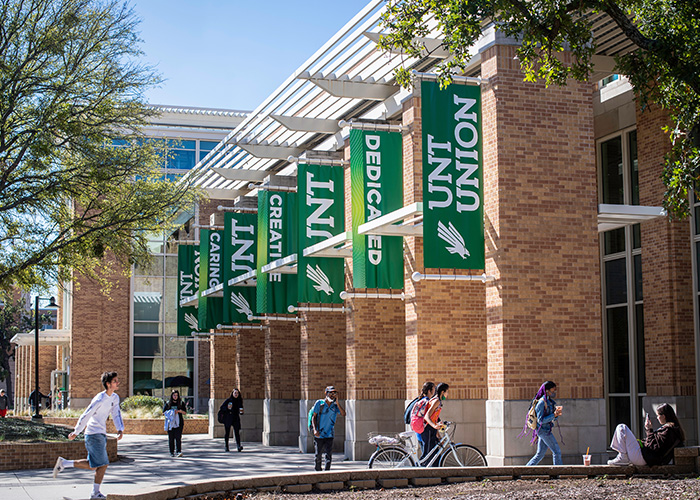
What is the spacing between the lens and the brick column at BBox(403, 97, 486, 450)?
17.5m

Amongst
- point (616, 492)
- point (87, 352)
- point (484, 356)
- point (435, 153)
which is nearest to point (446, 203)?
point (435, 153)

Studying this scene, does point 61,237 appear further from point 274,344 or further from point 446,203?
point 446,203

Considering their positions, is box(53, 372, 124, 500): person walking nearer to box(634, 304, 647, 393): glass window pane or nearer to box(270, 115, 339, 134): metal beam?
box(634, 304, 647, 393): glass window pane

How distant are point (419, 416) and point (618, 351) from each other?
774 centimetres

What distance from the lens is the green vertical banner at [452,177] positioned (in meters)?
15.5

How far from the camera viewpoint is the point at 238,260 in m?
28.2

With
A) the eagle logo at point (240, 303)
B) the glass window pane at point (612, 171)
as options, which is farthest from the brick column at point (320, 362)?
the glass window pane at point (612, 171)

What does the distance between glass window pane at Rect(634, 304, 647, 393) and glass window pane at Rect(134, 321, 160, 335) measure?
1338 inches

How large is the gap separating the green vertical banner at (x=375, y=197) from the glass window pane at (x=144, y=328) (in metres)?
32.3

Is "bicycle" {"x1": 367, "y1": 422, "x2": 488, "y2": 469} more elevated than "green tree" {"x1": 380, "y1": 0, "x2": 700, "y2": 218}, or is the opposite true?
"green tree" {"x1": 380, "y1": 0, "x2": 700, "y2": 218}

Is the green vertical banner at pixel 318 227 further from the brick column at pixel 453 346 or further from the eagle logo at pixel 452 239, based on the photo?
the eagle logo at pixel 452 239

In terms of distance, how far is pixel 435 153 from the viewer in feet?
51.3

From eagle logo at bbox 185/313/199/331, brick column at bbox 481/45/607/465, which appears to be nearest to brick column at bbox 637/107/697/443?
brick column at bbox 481/45/607/465

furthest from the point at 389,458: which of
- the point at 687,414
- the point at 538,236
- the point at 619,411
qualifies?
the point at 619,411
